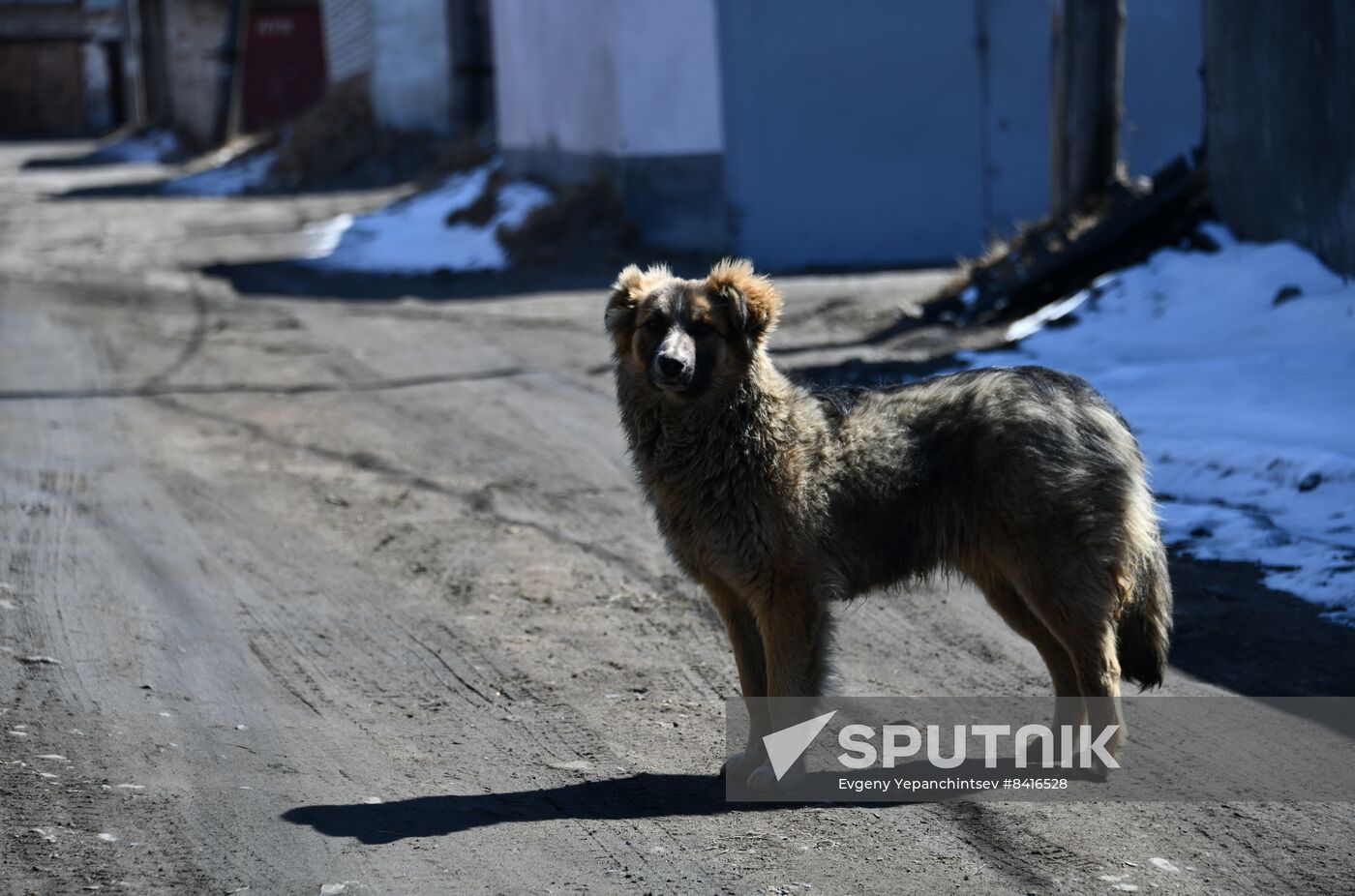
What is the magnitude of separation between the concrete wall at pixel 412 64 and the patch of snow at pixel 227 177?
3.50 m

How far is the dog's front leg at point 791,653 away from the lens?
5.08 m

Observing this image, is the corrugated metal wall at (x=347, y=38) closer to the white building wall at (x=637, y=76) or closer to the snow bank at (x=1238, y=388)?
the white building wall at (x=637, y=76)

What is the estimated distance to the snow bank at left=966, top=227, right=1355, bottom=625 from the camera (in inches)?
312

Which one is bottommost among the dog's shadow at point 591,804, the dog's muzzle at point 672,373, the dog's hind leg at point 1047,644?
the dog's shadow at point 591,804

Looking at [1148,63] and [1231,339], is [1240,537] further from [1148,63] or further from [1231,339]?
[1148,63]

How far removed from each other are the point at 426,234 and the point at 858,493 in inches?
698

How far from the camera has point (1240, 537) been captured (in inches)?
314

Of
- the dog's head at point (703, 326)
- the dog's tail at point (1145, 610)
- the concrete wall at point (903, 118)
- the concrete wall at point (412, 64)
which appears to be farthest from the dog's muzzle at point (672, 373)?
the concrete wall at point (412, 64)

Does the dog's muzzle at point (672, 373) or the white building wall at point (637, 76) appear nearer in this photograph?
the dog's muzzle at point (672, 373)

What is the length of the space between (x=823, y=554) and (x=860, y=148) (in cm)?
1472

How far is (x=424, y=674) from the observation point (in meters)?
6.34

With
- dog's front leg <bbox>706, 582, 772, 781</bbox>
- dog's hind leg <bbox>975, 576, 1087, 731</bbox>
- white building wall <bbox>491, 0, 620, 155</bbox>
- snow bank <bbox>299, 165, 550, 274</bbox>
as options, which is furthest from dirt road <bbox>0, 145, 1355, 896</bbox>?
white building wall <bbox>491, 0, 620, 155</bbox>

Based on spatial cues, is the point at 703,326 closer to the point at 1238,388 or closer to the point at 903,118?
the point at 1238,388

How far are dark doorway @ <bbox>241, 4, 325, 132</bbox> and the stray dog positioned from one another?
38.6 meters
